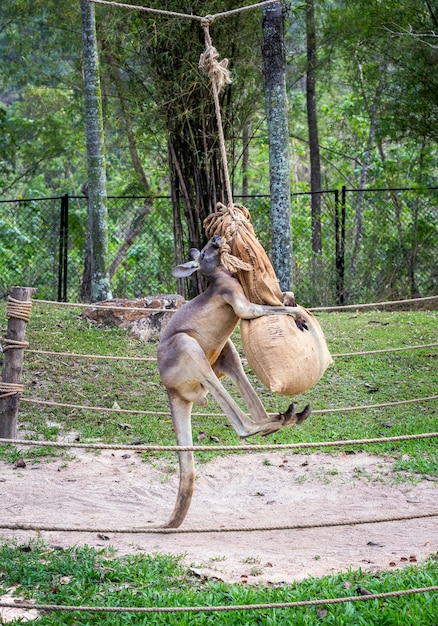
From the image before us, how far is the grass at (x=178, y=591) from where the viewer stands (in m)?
3.39

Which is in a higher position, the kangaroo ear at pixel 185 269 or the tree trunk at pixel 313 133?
the tree trunk at pixel 313 133

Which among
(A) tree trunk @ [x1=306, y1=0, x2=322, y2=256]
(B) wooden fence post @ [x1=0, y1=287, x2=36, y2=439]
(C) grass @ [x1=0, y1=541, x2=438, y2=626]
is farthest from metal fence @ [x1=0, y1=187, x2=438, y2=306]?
(C) grass @ [x1=0, y1=541, x2=438, y2=626]

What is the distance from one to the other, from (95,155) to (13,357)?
10.7ft

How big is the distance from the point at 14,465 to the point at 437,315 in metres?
5.17

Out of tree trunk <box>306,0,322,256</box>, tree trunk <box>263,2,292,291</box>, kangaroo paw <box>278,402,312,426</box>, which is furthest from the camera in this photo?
tree trunk <box>306,0,322,256</box>

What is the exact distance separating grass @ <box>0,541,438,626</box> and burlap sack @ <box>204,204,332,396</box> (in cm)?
87

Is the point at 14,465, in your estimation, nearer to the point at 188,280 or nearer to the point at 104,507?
the point at 104,507

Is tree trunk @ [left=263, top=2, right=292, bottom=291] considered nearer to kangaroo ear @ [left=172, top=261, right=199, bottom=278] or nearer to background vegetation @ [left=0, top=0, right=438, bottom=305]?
background vegetation @ [left=0, top=0, right=438, bottom=305]

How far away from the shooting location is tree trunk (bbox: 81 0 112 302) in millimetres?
8156

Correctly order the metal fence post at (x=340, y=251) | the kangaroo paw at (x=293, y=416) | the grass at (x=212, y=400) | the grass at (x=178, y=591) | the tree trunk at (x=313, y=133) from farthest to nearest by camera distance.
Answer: the tree trunk at (x=313, y=133) → the metal fence post at (x=340, y=251) → the grass at (x=212, y=400) → the kangaroo paw at (x=293, y=416) → the grass at (x=178, y=591)

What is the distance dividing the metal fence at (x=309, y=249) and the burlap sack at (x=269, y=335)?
6.39m

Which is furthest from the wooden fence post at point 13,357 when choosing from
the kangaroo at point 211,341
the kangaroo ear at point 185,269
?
the kangaroo ear at point 185,269

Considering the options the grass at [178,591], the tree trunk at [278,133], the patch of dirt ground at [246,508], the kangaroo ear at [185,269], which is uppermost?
the tree trunk at [278,133]

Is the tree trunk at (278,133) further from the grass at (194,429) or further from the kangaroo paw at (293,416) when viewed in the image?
the kangaroo paw at (293,416)
